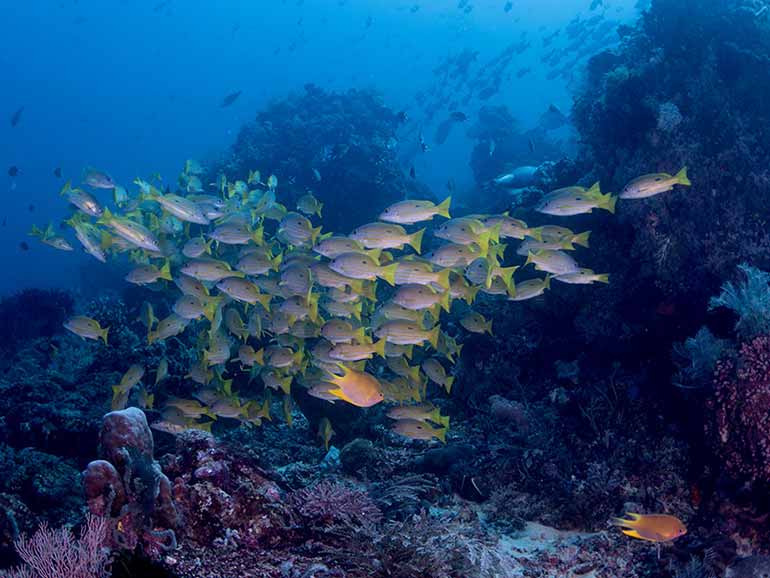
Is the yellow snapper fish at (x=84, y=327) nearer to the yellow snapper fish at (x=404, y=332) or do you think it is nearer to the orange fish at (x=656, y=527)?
the yellow snapper fish at (x=404, y=332)

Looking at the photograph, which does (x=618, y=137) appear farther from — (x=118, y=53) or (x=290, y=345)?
(x=118, y=53)

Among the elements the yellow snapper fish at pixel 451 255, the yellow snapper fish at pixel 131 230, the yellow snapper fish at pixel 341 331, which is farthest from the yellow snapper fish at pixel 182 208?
the yellow snapper fish at pixel 451 255

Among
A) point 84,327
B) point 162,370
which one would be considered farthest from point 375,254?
point 84,327

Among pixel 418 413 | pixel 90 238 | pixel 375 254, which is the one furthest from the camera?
pixel 90 238

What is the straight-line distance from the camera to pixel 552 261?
683 centimetres

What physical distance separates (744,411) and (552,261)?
279 cm

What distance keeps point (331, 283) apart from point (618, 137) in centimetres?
767

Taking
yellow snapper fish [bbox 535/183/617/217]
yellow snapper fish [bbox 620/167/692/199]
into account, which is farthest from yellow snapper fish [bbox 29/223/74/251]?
yellow snapper fish [bbox 620/167/692/199]

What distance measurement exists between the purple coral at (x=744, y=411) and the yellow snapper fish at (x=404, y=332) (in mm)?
3167

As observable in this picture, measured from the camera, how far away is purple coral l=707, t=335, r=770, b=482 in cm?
479

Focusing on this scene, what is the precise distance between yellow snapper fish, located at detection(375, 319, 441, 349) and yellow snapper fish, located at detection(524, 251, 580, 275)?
1.72 metres

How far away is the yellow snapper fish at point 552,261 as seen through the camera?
22.2 ft

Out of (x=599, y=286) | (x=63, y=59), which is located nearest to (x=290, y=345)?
(x=599, y=286)

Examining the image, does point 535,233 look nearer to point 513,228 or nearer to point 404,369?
point 513,228
